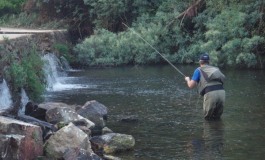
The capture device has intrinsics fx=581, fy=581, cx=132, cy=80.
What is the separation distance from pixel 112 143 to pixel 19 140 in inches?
87.6

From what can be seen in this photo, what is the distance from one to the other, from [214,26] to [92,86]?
9230 millimetres

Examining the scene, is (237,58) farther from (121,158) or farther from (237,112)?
(121,158)

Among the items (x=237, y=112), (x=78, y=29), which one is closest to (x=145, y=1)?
(x=78, y=29)

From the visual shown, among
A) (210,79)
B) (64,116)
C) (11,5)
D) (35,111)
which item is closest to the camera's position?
(64,116)

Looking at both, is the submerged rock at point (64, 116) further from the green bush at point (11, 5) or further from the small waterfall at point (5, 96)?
the green bush at point (11, 5)

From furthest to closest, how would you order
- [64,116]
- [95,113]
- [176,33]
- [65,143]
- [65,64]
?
[176,33]
[65,64]
[95,113]
[64,116]
[65,143]

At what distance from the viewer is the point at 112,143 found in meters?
12.0

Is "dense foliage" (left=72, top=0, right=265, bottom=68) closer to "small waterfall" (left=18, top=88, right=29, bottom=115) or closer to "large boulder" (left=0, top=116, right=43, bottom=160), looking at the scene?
"small waterfall" (left=18, top=88, right=29, bottom=115)

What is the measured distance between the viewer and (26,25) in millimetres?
39750

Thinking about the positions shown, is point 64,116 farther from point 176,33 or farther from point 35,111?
point 176,33

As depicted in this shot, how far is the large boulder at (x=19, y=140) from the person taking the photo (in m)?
10.5

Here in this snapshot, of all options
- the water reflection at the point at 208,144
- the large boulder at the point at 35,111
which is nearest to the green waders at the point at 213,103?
the water reflection at the point at 208,144

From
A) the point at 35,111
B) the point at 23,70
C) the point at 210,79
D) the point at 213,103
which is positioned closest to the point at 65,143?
the point at 35,111

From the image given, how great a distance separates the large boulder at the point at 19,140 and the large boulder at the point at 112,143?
50.8 inches
